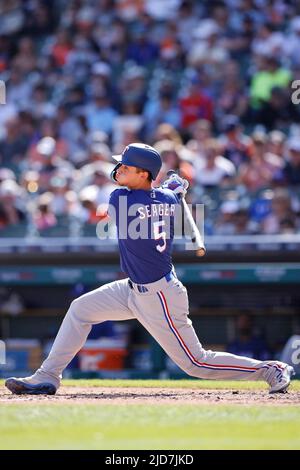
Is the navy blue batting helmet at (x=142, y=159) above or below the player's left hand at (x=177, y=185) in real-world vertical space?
above

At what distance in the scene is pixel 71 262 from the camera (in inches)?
448

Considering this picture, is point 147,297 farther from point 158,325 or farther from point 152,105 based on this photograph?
point 152,105

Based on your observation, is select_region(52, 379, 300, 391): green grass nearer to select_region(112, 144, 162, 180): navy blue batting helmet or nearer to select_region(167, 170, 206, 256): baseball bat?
select_region(167, 170, 206, 256): baseball bat

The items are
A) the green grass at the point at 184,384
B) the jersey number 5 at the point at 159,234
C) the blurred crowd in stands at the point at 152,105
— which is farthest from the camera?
the blurred crowd in stands at the point at 152,105

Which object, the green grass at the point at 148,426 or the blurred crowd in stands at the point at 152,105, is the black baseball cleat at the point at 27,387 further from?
the blurred crowd in stands at the point at 152,105

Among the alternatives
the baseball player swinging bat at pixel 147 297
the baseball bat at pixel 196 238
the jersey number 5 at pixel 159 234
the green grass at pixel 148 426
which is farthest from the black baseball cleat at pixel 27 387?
the baseball bat at pixel 196 238

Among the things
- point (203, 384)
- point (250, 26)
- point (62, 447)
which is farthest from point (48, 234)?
point (62, 447)

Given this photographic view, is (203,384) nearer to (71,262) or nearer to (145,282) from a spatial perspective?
(145,282)


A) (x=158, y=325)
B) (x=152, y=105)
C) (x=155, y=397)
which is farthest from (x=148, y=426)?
(x=152, y=105)

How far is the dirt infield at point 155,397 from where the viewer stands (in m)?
6.71

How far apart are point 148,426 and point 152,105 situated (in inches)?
341

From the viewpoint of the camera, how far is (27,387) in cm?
693

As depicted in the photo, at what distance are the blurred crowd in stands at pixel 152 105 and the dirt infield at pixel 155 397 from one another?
147 inches

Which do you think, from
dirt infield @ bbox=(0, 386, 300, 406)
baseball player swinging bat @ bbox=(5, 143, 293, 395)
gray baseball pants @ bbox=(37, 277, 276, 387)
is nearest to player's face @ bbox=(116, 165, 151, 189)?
baseball player swinging bat @ bbox=(5, 143, 293, 395)
